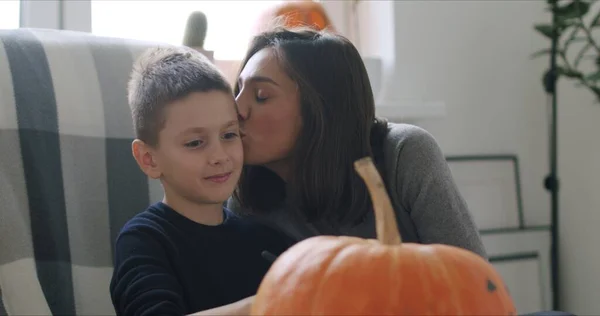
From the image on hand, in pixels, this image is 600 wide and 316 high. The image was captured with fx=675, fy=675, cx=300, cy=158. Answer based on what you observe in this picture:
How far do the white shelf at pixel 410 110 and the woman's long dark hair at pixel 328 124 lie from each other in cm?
68

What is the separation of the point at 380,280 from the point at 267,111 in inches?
21.2

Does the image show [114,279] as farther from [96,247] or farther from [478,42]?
[478,42]

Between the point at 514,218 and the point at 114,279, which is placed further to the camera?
the point at 514,218

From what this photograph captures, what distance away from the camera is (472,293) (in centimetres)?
52

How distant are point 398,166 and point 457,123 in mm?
917

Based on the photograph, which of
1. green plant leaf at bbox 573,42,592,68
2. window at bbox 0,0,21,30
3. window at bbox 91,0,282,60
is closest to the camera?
window at bbox 0,0,21,30

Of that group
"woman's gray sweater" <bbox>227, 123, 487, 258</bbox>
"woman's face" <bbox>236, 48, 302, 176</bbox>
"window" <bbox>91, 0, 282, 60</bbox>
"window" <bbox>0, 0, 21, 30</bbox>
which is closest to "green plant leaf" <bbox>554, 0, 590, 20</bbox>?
"window" <bbox>91, 0, 282, 60</bbox>

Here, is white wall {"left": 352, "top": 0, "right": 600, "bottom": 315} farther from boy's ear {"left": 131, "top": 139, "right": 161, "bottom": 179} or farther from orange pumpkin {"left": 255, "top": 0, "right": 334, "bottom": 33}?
boy's ear {"left": 131, "top": 139, "right": 161, "bottom": 179}

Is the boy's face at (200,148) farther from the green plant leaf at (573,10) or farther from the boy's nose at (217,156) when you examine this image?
the green plant leaf at (573,10)

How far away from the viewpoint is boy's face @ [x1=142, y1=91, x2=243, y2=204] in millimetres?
899

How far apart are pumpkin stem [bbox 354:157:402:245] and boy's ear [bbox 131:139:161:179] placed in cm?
47

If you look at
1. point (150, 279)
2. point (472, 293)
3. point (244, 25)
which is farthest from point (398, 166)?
point (244, 25)

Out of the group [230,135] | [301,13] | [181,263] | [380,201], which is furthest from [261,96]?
[301,13]

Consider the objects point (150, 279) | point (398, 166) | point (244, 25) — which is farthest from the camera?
point (244, 25)
